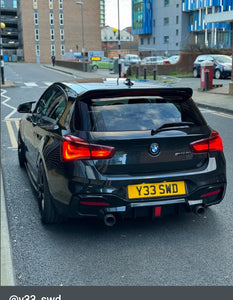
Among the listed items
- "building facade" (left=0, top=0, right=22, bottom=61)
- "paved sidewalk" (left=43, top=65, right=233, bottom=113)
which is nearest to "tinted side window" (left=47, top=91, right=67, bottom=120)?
"paved sidewalk" (left=43, top=65, right=233, bottom=113)

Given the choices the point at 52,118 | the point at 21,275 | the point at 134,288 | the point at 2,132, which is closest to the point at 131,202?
the point at 134,288

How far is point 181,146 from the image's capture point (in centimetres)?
371

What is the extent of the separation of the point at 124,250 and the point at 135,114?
1.30 meters

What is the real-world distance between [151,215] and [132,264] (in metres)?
0.53

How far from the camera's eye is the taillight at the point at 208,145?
378 centimetres

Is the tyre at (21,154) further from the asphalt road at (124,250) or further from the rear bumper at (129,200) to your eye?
the rear bumper at (129,200)

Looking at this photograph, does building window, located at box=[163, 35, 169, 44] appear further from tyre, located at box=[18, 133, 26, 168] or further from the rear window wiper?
the rear window wiper

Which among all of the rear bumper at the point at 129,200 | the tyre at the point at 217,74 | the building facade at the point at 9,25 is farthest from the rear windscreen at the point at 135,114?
the building facade at the point at 9,25

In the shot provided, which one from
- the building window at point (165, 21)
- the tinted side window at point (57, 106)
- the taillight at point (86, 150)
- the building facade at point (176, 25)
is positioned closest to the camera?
the taillight at point (86, 150)

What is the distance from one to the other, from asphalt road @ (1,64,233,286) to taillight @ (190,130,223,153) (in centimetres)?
86

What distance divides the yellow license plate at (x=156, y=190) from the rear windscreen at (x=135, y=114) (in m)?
0.55

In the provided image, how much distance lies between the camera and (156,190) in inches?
142

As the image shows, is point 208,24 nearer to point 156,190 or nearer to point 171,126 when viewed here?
point 171,126

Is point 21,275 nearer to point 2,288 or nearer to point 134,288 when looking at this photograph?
point 2,288
